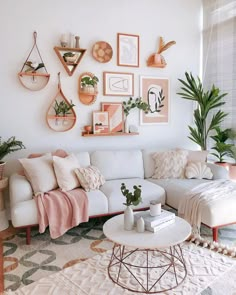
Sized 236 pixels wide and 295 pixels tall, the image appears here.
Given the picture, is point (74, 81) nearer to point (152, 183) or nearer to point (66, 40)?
point (66, 40)

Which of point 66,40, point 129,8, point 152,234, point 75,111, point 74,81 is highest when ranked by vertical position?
point 129,8

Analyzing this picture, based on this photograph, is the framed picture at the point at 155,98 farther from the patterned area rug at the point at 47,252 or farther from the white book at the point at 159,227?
the white book at the point at 159,227

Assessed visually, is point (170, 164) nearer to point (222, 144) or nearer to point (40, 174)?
point (222, 144)

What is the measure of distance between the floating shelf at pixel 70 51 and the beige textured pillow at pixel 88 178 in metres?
1.30

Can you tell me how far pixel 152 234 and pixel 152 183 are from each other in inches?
56.5

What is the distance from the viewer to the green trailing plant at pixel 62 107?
3629mm

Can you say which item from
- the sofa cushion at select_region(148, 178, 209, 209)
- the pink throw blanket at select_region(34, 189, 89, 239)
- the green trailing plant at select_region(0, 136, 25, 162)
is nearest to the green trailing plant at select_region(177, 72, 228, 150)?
the sofa cushion at select_region(148, 178, 209, 209)

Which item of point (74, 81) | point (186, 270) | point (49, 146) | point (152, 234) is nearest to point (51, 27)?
point (74, 81)

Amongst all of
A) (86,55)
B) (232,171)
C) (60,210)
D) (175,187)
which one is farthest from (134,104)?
(60,210)

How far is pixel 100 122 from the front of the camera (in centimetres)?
390

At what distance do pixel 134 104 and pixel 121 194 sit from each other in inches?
58.4

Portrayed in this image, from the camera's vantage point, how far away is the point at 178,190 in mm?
3203

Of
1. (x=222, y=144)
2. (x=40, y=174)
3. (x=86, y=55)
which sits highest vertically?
(x=86, y=55)

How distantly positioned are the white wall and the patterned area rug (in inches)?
41.8
